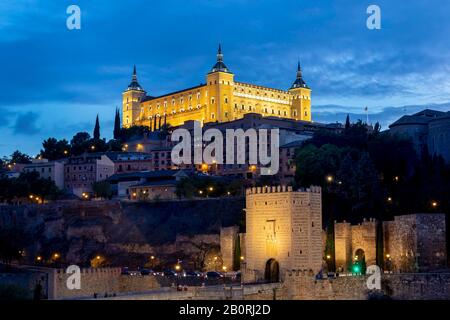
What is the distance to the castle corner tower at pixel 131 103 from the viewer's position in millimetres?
173000

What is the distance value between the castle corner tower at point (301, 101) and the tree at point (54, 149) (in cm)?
5673

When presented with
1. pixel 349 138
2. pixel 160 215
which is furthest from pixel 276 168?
pixel 160 215

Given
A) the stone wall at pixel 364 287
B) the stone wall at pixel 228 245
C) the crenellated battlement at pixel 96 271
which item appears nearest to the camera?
the stone wall at pixel 364 287

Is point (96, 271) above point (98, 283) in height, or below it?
above

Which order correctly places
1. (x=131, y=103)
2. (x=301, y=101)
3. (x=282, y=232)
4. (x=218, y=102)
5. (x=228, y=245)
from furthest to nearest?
(x=131, y=103)
(x=301, y=101)
(x=218, y=102)
(x=228, y=245)
(x=282, y=232)

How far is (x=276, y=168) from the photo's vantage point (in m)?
99.0

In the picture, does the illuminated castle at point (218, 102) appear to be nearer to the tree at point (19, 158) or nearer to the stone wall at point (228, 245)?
the tree at point (19, 158)

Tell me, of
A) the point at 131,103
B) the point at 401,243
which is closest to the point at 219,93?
the point at 131,103

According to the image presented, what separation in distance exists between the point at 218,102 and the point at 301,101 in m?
23.5

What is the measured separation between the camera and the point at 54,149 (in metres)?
126

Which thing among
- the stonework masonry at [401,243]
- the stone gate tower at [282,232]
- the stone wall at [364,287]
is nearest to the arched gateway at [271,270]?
the stone gate tower at [282,232]

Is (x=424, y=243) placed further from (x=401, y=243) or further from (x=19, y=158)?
(x=19, y=158)

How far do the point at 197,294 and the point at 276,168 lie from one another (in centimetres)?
6412

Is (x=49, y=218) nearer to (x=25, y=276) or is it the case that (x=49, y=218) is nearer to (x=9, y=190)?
(x=9, y=190)
